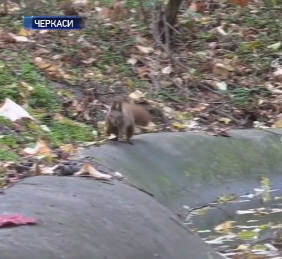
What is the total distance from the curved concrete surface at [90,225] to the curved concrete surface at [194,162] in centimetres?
92

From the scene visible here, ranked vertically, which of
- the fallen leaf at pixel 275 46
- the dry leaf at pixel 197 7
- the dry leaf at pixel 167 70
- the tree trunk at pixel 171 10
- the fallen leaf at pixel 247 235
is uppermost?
the tree trunk at pixel 171 10

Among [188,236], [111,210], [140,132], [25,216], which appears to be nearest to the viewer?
[25,216]

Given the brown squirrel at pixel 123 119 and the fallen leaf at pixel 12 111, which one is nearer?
the brown squirrel at pixel 123 119

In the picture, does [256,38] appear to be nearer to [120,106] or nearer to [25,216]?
[120,106]

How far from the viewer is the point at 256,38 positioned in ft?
35.4

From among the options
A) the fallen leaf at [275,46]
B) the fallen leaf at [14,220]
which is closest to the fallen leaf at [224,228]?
the fallen leaf at [14,220]

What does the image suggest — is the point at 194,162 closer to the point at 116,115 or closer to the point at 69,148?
the point at 116,115

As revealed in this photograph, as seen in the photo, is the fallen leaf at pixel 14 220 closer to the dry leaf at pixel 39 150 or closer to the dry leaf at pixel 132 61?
the dry leaf at pixel 39 150

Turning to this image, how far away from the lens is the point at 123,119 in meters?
6.62

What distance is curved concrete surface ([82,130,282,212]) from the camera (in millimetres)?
6141

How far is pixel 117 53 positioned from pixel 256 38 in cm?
214

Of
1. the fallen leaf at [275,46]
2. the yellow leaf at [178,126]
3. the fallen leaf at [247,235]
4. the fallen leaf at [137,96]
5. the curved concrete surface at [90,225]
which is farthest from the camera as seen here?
the fallen leaf at [275,46]

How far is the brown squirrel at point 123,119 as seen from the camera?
21.6ft

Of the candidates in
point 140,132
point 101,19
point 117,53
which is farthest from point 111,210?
point 101,19
